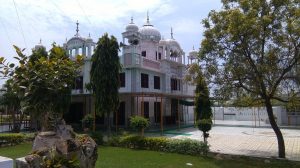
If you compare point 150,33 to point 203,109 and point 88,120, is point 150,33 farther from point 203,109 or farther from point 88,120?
point 203,109

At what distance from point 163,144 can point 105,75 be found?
6846 millimetres

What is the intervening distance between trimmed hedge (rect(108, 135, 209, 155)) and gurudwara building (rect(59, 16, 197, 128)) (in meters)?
7.22

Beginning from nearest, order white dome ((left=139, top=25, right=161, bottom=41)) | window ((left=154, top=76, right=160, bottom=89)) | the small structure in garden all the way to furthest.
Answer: the small structure in garden, window ((left=154, top=76, right=160, bottom=89)), white dome ((left=139, top=25, right=161, bottom=41))

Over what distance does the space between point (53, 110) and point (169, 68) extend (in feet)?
64.0

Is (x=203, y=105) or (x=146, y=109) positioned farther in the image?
(x=146, y=109)

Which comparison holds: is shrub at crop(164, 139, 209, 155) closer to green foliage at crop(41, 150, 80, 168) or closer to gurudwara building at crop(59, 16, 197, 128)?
green foliage at crop(41, 150, 80, 168)

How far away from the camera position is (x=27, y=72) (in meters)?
6.75

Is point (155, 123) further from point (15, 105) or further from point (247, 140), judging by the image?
point (15, 105)

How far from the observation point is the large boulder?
6.14 metres

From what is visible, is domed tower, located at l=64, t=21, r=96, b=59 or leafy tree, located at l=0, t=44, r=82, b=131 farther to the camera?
domed tower, located at l=64, t=21, r=96, b=59

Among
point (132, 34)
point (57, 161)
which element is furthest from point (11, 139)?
point (132, 34)

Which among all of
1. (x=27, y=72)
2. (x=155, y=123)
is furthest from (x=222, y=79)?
(x=155, y=123)

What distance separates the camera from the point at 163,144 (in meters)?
12.9

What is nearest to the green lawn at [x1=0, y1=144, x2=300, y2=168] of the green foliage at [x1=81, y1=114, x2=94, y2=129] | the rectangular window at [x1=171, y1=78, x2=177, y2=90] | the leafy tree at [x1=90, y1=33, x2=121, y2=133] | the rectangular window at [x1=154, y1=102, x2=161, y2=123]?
the leafy tree at [x1=90, y1=33, x2=121, y2=133]
